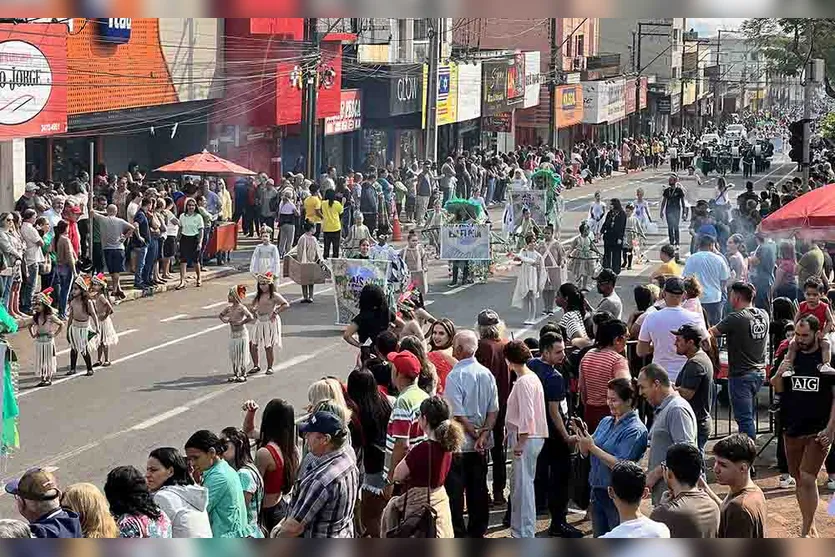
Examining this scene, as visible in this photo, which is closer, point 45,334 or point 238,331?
point 45,334

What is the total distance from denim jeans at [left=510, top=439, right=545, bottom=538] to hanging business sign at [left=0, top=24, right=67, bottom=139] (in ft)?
55.1

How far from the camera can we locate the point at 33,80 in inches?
968

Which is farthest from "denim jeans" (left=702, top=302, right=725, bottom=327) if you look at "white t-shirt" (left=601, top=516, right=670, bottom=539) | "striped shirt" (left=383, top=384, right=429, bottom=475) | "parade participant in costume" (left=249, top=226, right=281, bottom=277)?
"white t-shirt" (left=601, top=516, right=670, bottom=539)

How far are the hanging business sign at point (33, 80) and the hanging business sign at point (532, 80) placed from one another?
36.4 metres

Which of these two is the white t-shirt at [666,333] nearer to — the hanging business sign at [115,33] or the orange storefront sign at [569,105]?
the hanging business sign at [115,33]

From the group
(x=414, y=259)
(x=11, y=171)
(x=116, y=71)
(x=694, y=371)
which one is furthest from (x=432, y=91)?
(x=694, y=371)

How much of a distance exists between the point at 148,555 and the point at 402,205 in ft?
114

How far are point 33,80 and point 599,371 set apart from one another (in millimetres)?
17712

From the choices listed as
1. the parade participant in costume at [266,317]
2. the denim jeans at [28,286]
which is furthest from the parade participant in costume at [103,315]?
the denim jeans at [28,286]

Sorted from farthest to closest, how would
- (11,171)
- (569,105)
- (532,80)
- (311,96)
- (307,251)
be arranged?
(569,105) < (532,80) < (311,96) < (11,171) < (307,251)

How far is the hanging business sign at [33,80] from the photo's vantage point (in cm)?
Answer: 2364

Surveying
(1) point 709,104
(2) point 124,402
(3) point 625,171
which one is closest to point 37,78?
(2) point 124,402

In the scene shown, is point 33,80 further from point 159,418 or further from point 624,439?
point 624,439

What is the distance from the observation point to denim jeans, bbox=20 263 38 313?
18.8 m
